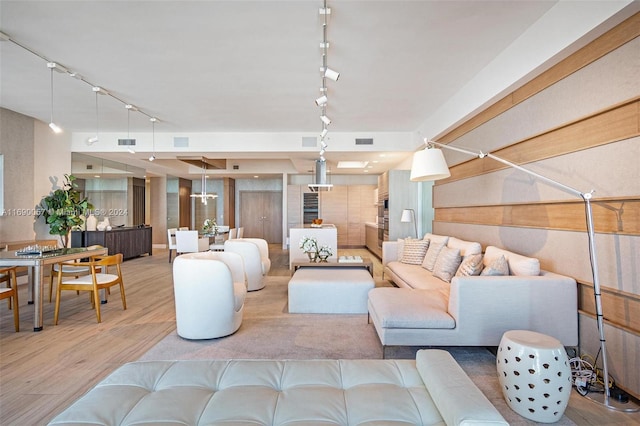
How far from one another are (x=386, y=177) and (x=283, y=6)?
573cm

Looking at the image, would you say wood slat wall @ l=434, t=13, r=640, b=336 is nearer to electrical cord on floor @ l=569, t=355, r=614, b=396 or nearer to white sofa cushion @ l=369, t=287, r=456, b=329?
electrical cord on floor @ l=569, t=355, r=614, b=396

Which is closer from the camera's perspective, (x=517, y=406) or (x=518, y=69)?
(x=517, y=406)

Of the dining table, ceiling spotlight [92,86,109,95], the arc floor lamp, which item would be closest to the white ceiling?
ceiling spotlight [92,86,109,95]

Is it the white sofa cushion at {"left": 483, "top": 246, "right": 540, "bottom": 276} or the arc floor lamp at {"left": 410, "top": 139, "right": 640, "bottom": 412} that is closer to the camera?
the arc floor lamp at {"left": 410, "top": 139, "right": 640, "bottom": 412}

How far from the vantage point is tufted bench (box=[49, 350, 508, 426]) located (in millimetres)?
1218

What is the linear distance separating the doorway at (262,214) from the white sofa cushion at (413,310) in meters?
9.44

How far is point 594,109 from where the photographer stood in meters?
2.42

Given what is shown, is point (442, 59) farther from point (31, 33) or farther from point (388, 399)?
point (31, 33)

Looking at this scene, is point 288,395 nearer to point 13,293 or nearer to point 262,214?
point 13,293

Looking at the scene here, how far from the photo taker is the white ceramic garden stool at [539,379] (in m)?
1.88

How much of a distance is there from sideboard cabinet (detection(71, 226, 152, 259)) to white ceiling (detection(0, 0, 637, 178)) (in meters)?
2.76

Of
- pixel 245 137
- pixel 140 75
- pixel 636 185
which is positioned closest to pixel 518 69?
pixel 636 185

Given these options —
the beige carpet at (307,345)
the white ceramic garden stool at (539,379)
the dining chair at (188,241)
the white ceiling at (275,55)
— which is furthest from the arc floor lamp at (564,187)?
the dining chair at (188,241)

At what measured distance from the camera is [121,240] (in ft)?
25.9
